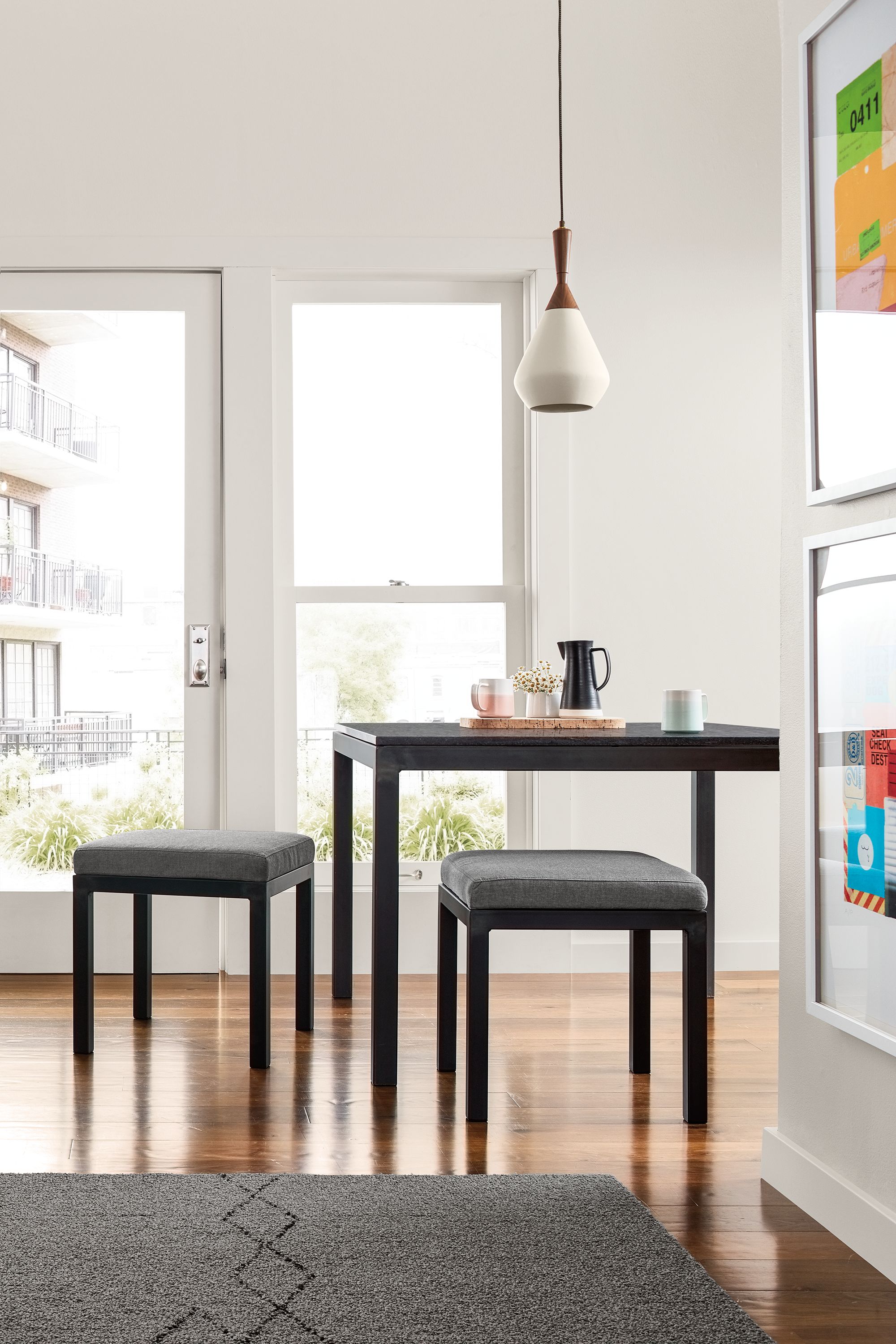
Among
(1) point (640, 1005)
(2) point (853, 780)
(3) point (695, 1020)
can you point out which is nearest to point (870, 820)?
(2) point (853, 780)

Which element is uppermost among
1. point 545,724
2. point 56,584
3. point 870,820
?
point 56,584

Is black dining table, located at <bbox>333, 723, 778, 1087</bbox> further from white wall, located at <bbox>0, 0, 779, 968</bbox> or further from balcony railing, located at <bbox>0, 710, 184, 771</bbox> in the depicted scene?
balcony railing, located at <bbox>0, 710, 184, 771</bbox>

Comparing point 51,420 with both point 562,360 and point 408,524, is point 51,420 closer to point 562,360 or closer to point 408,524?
point 408,524

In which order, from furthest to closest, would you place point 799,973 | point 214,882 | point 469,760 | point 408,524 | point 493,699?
point 408,524
point 493,699
point 214,882
point 469,760
point 799,973

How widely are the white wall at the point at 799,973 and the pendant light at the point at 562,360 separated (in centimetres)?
71

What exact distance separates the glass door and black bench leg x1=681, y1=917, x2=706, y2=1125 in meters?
1.83

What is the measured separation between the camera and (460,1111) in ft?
7.84

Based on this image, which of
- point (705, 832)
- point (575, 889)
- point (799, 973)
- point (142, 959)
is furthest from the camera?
point (705, 832)

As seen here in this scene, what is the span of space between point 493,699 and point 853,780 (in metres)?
1.21

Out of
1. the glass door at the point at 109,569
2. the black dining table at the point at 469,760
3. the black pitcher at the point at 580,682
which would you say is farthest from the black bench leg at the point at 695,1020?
the glass door at the point at 109,569

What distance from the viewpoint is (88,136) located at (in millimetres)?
3688

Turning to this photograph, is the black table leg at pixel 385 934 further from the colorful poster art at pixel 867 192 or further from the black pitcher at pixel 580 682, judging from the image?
the colorful poster art at pixel 867 192

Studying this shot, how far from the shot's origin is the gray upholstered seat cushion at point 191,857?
2.72 m

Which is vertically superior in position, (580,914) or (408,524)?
(408,524)
